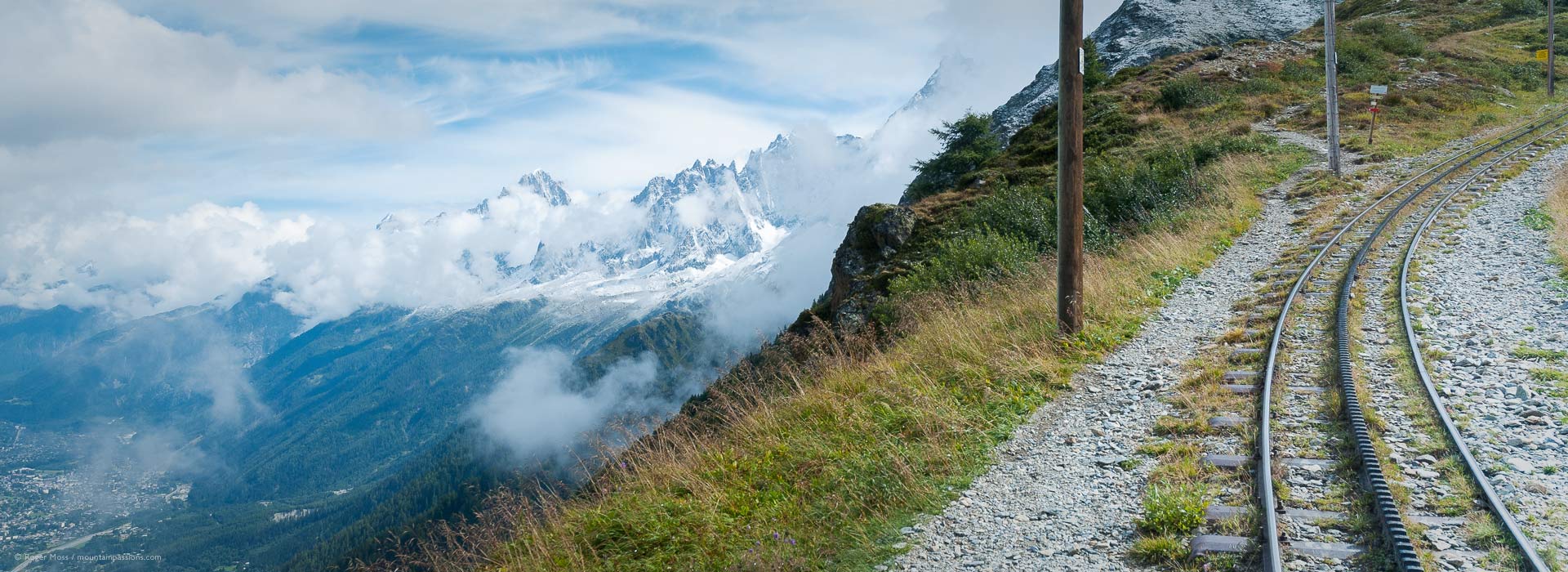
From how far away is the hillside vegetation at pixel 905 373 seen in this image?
6.38 m

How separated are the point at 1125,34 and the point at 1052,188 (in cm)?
4666

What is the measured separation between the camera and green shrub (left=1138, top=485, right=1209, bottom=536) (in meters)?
5.33

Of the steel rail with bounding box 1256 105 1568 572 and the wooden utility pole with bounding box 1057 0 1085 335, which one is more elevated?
the wooden utility pole with bounding box 1057 0 1085 335

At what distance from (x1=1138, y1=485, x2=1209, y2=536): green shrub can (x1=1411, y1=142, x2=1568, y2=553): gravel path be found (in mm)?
1924

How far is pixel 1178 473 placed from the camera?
243 inches

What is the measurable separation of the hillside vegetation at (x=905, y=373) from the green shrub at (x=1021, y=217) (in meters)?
0.10

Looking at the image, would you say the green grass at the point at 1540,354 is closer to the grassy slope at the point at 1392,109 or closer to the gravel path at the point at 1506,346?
the gravel path at the point at 1506,346

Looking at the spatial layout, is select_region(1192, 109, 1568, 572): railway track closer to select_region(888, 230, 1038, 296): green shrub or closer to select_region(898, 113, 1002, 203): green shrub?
select_region(888, 230, 1038, 296): green shrub

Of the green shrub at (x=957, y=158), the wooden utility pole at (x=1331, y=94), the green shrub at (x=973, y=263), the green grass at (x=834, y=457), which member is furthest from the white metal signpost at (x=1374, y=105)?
the green grass at (x=834, y=457)

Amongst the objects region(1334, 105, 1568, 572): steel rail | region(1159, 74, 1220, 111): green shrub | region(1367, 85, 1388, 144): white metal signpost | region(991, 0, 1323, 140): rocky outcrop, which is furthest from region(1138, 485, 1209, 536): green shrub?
region(991, 0, 1323, 140): rocky outcrop

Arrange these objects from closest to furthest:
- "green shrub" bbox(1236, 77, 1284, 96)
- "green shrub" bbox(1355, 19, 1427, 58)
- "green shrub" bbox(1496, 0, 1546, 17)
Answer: "green shrub" bbox(1236, 77, 1284, 96), "green shrub" bbox(1355, 19, 1427, 58), "green shrub" bbox(1496, 0, 1546, 17)

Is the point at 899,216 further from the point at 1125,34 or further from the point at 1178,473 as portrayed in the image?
the point at 1125,34

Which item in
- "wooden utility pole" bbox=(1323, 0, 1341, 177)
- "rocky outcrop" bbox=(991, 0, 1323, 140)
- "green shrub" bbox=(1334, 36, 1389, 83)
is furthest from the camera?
"rocky outcrop" bbox=(991, 0, 1323, 140)

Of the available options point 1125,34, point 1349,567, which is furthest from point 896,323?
point 1125,34
